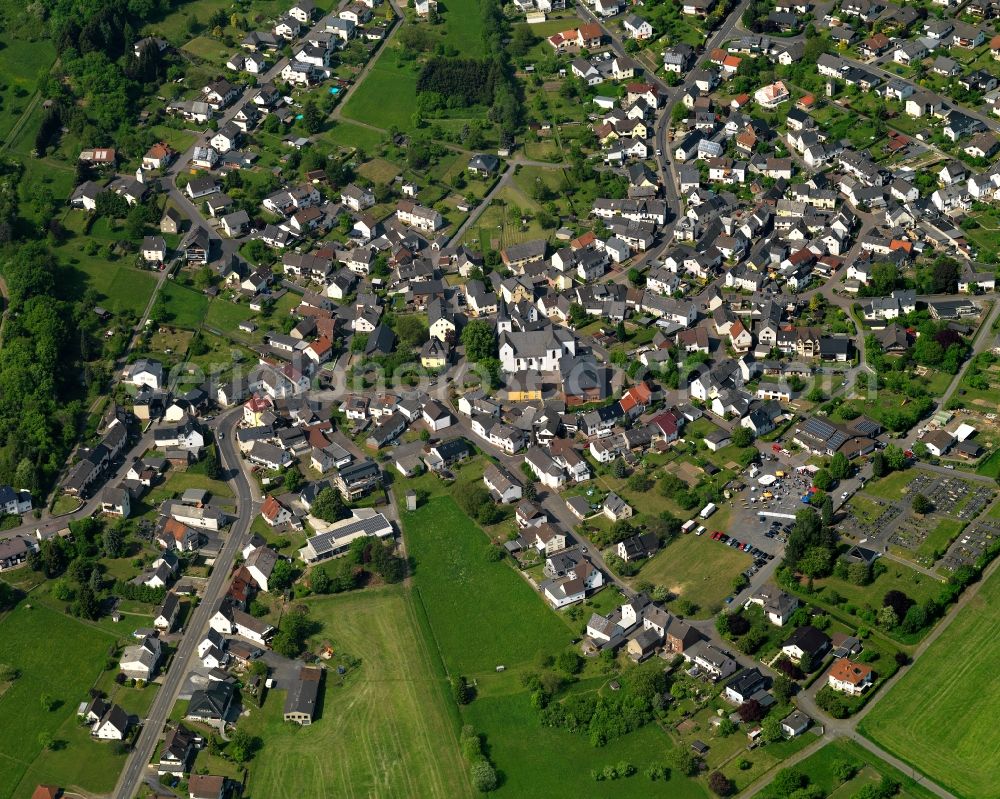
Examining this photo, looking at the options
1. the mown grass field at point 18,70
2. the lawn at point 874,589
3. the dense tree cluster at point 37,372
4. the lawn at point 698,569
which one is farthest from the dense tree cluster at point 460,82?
the lawn at point 874,589

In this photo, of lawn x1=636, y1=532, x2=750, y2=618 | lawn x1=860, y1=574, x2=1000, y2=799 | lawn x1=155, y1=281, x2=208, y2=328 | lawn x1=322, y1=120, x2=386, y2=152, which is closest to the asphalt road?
lawn x1=155, y1=281, x2=208, y2=328

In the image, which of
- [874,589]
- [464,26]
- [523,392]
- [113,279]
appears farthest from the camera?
[464,26]

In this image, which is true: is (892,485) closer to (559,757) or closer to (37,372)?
(559,757)

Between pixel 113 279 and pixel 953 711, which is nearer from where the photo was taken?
pixel 953 711

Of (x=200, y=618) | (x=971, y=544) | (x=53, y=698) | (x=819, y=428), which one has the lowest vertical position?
(x=53, y=698)

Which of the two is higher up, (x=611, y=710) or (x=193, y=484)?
(x=611, y=710)

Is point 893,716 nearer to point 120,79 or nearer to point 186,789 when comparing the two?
point 186,789

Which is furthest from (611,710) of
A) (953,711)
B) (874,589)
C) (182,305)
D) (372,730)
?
(182,305)

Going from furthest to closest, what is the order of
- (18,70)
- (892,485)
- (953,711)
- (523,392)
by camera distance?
(18,70)
(523,392)
(892,485)
(953,711)
